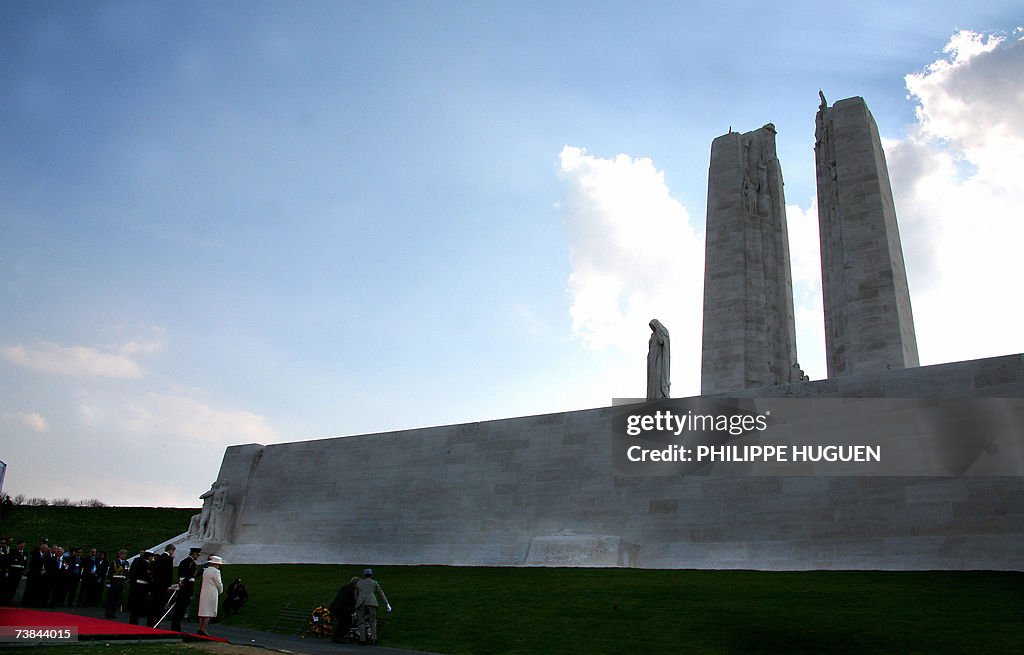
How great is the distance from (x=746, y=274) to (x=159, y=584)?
1877cm

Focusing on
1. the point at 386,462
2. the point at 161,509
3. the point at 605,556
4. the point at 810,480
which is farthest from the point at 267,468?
the point at 810,480

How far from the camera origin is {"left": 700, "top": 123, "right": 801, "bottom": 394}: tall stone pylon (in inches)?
916

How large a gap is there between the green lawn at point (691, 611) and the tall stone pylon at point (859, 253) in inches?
353

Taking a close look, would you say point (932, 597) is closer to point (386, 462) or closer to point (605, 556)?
point (605, 556)

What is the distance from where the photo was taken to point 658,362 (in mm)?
19250

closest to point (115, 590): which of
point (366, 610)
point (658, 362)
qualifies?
point (366, 610)

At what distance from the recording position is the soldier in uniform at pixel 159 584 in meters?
11.2

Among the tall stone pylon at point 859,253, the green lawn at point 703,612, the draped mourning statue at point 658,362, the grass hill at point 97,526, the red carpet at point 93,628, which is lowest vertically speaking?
the red carpet at point 93,628

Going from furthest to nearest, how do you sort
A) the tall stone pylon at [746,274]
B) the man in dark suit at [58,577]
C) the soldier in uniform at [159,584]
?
the tall stone pylon at [746,274]
the man in dark suit at [58,577]
the soldier in uniform at [159,584]

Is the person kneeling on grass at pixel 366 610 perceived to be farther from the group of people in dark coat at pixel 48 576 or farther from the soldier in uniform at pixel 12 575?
the soldier in uniform at pixel 12 575

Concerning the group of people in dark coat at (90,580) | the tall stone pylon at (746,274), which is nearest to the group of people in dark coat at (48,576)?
the group of people in dark coat at (90,580)

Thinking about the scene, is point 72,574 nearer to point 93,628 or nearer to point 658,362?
point 93,628

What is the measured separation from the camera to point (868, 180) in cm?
2209

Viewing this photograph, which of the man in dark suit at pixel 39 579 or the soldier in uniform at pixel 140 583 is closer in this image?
the soldier in uniform at pixel 140 583
